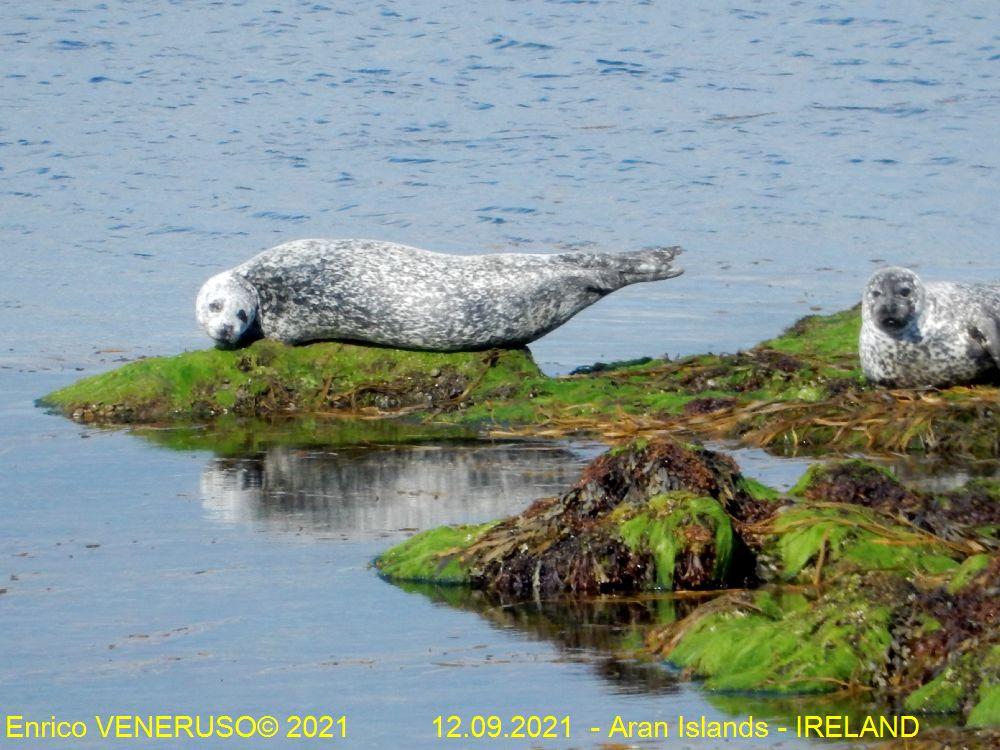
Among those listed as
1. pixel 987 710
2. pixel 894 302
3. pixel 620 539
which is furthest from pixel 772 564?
pixel 894 302

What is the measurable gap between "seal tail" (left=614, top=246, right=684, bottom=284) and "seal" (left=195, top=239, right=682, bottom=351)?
9.6 inches

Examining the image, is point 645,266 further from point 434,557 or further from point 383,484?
point 434,557

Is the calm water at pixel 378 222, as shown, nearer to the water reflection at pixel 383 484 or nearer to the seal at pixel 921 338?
the water reflection at pixel 383 484

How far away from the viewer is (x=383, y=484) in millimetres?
8531

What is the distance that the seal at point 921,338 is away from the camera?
32.1ft

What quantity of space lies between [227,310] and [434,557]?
4588 mm

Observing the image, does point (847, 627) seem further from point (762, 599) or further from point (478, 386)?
point (478, 386)

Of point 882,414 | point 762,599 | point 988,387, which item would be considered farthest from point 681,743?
point 988,387

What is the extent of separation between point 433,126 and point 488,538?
680 inches

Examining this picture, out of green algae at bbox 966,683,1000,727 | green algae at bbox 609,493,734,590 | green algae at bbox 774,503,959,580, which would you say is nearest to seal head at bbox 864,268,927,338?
green algae at bbox 774,503,959,580

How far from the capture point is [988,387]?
9.86m

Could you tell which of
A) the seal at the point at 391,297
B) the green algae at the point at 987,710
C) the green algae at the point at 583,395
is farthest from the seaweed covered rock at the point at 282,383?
the green algae at the point at 987,710

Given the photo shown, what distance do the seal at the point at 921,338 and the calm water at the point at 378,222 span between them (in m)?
1.41

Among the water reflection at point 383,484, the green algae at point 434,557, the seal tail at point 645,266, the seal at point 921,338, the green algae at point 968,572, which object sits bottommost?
the water reflection at point 383,484
